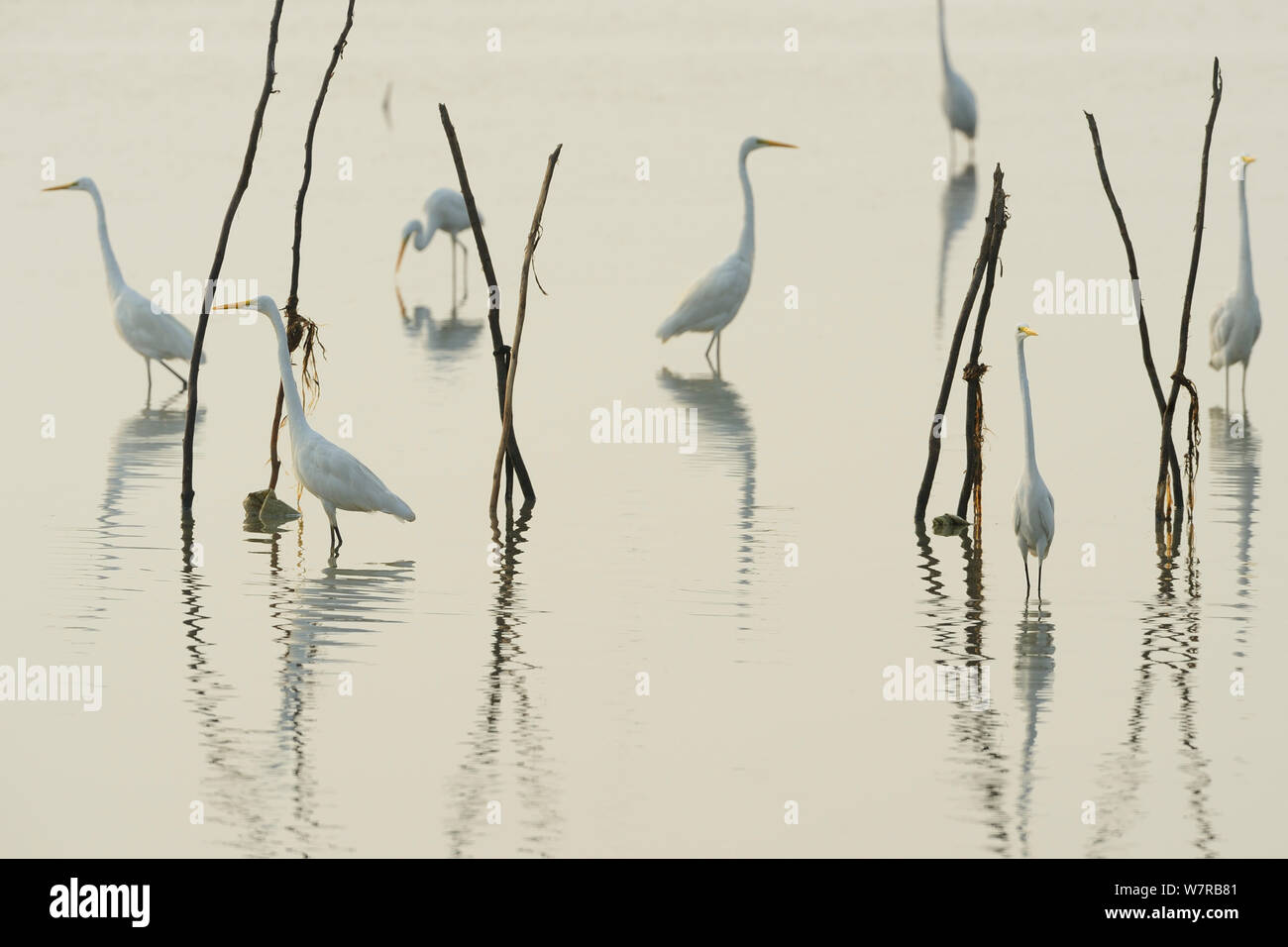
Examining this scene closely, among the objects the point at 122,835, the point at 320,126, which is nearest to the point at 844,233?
the point at 320,126

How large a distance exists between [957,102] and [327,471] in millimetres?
20877

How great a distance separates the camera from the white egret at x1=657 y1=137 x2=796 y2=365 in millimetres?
16047

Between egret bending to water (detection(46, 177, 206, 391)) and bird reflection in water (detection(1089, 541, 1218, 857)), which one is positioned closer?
bird reflection in water (detection(1089, 541, 1218, 857))

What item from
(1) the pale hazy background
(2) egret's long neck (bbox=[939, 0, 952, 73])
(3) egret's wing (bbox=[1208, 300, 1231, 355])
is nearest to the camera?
(1) the pale hazy background

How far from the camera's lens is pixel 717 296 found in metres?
16.0

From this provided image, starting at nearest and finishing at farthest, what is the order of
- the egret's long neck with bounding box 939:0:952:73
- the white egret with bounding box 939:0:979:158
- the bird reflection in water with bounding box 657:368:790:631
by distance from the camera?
the bird reflection in water with bounding box 657:368:790:631
the white egret with bounding box 939:0:979:158
the egret's long neck with bounding box 939:0:952:73

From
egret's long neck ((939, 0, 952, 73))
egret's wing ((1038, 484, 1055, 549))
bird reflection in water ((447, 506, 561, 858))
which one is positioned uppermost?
egret's long neck ((939, 0, 952, 73))

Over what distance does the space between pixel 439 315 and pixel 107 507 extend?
290 inches

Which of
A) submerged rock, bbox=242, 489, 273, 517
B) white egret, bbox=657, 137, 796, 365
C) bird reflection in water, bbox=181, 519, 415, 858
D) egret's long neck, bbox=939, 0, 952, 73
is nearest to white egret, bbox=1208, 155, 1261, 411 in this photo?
white egret, bbox=657, 137, 796, 365

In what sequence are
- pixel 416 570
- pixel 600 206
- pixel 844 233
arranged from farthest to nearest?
→ pixel 600 206 < pixel 844 233 < pixel 416 570

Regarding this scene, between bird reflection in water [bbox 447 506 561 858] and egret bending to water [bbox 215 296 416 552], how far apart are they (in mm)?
1298

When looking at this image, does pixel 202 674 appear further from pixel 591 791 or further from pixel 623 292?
pixel 623 292

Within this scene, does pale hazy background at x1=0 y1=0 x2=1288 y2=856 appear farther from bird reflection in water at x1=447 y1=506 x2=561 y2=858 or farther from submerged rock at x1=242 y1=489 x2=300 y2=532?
submerged rock at x1=242 y1=489 x2=300 y2=532

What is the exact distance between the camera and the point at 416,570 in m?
10.1
